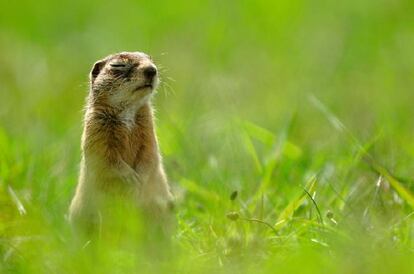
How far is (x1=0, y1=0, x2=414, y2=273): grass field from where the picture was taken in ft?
20.9

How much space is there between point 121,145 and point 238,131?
166cm

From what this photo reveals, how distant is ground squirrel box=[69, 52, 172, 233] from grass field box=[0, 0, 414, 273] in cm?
22

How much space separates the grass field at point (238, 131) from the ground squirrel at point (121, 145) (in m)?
0.22

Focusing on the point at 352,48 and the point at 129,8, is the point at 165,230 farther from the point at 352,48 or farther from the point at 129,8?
the point at 129,8

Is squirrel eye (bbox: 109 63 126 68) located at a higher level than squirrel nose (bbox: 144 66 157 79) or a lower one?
lower

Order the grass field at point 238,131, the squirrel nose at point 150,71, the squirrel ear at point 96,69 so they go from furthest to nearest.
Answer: the squirrel ear at point 96,69, the squirrel nose at point 150,71, the grass field at point 238,131

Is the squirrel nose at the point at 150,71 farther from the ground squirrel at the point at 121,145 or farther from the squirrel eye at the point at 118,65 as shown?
the squirrel eye at the point at 118,65

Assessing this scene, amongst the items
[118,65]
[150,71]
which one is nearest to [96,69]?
[118,65]

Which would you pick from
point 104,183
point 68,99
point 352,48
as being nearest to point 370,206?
point 104,183

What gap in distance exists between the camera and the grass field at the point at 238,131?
20.9 ft

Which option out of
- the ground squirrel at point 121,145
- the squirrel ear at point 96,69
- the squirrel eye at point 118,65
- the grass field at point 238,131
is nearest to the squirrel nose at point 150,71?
the ground squirrel at point 121,145

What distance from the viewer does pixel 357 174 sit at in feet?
25.9

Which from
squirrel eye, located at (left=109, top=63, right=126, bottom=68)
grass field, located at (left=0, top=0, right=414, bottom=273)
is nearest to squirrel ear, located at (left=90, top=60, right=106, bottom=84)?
squirrel eye, located at (left=109, top=63, right=126, bottom=68)

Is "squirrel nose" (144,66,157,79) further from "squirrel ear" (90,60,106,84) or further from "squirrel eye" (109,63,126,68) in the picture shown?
"squirrel ear" (90,60,106,84)
